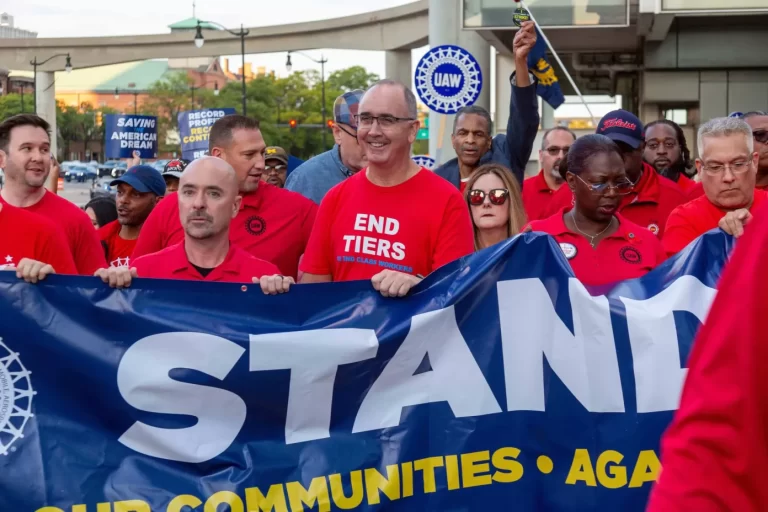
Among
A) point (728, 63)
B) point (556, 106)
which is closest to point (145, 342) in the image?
point (556, 106)

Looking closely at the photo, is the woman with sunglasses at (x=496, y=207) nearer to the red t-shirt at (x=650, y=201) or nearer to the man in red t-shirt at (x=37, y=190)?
the red t-shirt at (x=650, y=201)

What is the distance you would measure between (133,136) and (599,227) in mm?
19792

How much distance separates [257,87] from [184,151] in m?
93.3

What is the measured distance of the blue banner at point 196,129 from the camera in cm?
1753

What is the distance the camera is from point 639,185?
683 centimetres

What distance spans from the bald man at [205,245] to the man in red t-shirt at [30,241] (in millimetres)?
376

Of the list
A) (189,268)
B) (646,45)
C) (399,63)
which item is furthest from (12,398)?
(399,63)

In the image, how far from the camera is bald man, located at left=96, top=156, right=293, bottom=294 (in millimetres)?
4988

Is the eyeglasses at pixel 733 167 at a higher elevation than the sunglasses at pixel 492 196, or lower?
higher

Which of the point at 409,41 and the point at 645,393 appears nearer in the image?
the point at 645,393

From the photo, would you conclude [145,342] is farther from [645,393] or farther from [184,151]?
[184,151]

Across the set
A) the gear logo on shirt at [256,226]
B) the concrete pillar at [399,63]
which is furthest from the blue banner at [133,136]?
the concrete pillar at [399,63]

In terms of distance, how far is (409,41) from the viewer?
51.5 metres

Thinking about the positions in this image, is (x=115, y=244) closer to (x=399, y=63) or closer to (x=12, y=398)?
(x=12, y=398)
